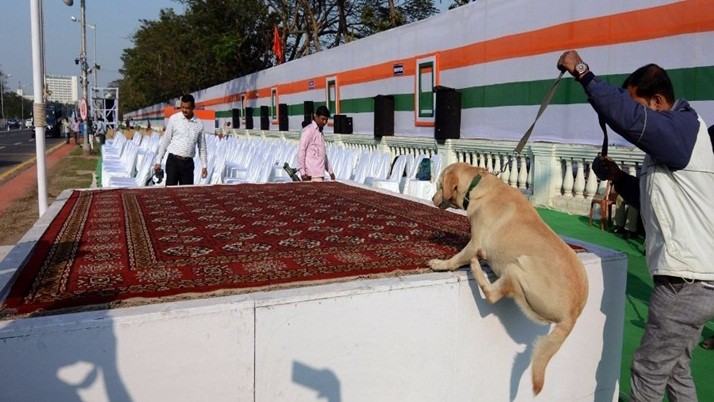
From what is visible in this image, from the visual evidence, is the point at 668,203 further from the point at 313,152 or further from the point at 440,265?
the point at 313,152

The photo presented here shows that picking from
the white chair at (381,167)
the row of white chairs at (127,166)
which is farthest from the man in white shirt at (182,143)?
the white chair at (381,167)

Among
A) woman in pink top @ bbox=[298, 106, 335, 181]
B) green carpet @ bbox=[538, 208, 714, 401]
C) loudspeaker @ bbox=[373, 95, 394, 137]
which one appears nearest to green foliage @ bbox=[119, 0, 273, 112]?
loudspeaker @ bbox=[373, 95, 394, 137]

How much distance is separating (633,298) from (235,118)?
28.7 meters

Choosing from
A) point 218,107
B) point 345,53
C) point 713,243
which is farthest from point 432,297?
point 218,107

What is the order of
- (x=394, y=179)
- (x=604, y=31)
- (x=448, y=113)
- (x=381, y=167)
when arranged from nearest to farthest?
(x=604, y=31)
(x=394, y=179)
(x=381, y=167)
(x=448, y=113)

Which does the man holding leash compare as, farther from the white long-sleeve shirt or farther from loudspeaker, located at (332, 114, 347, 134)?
loudspeaker, located at (332, 114, 347, 134)

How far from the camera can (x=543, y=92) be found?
984cm

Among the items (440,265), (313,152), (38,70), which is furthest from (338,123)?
(440,265)

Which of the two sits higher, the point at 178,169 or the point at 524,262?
the point at 178,169

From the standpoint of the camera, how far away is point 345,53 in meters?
17.8

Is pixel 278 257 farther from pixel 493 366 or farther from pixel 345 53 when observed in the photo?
pixel 345 53

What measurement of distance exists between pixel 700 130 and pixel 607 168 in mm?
436

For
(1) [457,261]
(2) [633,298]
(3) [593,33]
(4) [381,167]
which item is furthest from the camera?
(4) [381,167]

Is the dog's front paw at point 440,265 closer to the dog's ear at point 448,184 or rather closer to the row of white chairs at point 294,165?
the dog's ear at point 448,184
